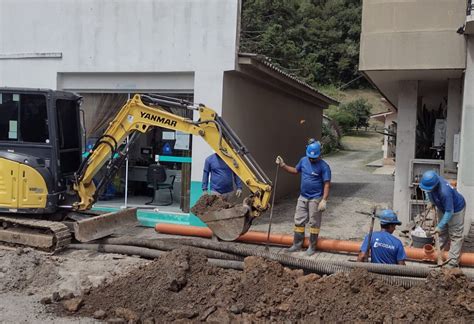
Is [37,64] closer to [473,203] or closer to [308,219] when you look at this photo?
[308,219]

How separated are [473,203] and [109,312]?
21.3ft

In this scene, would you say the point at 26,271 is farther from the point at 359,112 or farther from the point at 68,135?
the point at 359,112

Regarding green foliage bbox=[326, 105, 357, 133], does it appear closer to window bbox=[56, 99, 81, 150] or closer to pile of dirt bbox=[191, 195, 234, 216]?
A: window bbox=[56, 99, 81, 150]

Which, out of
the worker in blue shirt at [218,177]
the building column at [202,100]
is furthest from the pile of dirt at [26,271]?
the building column at [202,100]

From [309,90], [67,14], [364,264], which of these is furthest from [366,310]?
[309,90]

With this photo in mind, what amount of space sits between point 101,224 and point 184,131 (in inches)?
88.9

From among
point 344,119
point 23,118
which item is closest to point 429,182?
point 23,118

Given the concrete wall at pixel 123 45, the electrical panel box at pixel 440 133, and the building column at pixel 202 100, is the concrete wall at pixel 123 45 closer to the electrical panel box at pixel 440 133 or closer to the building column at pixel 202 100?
the building column at pixel 202 100

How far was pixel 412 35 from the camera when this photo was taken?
10297mm

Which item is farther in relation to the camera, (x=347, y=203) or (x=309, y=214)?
(x=347, y=203)

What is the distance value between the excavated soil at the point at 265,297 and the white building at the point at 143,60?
15.2ft

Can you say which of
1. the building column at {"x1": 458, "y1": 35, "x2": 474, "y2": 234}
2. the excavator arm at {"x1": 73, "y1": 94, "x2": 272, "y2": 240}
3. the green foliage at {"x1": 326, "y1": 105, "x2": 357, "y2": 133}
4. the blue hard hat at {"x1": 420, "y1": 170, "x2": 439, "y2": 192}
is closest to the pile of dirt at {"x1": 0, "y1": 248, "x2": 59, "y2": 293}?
the excavator arm at {"x1": 73, "y1": 94, "x2": 272, "y2": 240}

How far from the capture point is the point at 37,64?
12484mm

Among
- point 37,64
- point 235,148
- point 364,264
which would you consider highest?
point 37,64
